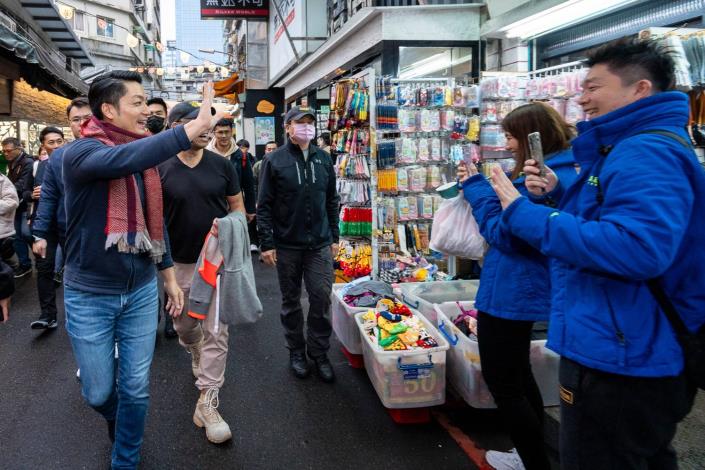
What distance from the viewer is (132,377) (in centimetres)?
268

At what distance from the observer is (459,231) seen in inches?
116

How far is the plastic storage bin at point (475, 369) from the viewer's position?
133 inches

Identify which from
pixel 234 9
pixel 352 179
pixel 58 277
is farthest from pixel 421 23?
pixel 234 9

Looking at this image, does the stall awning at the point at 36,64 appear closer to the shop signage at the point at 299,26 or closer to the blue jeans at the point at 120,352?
the shop signage at the point at 299,26

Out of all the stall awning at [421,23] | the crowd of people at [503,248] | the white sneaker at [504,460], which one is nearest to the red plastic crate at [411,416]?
the white sneaker at [504,460]

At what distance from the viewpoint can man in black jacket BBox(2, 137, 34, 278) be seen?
714cm

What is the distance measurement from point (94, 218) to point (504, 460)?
259 cm

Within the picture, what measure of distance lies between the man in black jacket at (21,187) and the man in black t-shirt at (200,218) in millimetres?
4494

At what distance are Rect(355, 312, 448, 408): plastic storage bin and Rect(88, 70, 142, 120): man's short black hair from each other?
7.21 feet

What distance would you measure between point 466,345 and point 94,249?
2.30 metres

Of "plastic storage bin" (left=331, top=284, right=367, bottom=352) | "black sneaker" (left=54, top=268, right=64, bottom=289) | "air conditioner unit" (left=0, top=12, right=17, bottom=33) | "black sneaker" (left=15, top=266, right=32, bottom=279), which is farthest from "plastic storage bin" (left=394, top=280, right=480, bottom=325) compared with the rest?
"air conditioner unit" (left=0, top=12, right=17, bottom=33)

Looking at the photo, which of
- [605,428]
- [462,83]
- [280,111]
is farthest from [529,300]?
[280,111]

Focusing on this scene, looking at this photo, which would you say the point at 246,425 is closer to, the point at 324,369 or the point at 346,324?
the point at 324,369

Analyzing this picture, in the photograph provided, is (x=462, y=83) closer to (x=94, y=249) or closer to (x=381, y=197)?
(x=381, y=197)
